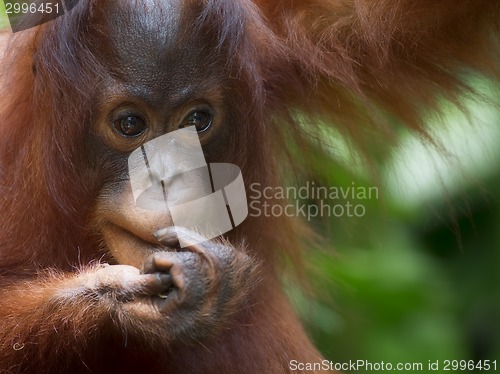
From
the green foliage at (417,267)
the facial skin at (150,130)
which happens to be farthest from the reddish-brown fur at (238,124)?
the green foliage at (417,267)

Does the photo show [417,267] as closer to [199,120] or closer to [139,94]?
[199,120]

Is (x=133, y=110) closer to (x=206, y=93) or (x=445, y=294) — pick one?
(x=206, y=93)

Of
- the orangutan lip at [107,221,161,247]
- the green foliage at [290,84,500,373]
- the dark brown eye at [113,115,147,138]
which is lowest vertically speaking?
the green foliage at [290,84,500,373]

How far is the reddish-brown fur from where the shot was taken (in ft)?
5.93

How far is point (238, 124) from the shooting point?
2.04 m

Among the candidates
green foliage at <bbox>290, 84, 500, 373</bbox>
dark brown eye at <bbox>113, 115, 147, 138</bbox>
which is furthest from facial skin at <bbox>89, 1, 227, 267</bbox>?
green foliage at <bbox>290, 84, 500, 373</bbox>

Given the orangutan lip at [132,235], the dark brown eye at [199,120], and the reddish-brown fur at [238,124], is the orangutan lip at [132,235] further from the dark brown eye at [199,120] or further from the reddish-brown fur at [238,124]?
the dark brown eye at [199,120]

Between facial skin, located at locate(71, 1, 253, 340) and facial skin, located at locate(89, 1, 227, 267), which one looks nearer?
facial skin, located at locate(71, 1, 253, 340)

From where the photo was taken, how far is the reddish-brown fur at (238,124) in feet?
5.93

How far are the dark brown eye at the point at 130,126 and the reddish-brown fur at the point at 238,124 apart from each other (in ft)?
0.22

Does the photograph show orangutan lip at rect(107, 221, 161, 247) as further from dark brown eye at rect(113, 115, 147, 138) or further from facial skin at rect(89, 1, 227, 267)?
dark brown eye at rect(113, 115, 147, 138)

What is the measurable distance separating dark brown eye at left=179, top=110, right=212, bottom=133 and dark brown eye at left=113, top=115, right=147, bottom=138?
85 millimetres

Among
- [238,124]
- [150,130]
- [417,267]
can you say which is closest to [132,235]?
[150,130]

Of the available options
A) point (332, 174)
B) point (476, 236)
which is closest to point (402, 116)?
point (332, 174)
